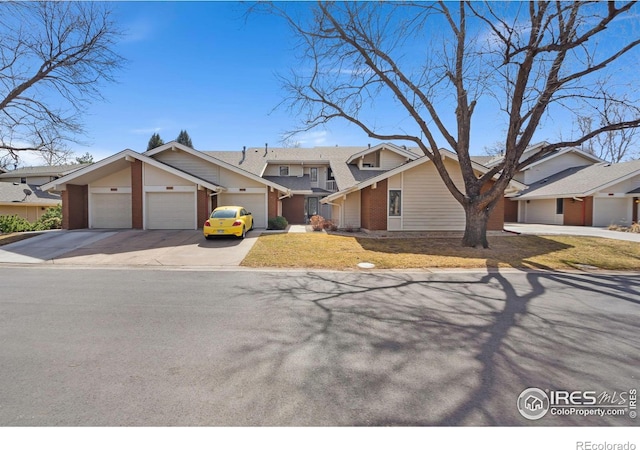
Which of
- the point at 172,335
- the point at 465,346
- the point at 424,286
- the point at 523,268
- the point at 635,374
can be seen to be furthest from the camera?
the point at 523,268

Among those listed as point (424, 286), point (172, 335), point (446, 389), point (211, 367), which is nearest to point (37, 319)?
point (172, 335)

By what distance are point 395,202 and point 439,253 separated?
6.63 m

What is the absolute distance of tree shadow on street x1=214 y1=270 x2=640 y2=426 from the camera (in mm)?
2777

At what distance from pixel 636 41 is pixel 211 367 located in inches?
600

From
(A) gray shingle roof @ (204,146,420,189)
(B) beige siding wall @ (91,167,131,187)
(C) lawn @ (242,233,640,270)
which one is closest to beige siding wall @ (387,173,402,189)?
(C) lawn @ (242,233,640,270)

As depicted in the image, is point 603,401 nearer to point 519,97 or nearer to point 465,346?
point 465,346

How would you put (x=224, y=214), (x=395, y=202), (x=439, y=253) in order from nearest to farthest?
(x=439, y=253)
(x=224, y=214)
(x=395, y=202)

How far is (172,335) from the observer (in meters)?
4.41

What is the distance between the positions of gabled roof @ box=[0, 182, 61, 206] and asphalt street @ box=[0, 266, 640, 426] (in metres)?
27.5

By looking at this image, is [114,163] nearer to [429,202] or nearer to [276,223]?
[276,223]

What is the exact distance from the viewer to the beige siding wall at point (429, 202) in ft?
59.0


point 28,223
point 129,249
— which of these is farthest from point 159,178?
point 28,223

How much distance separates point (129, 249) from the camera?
12633mm

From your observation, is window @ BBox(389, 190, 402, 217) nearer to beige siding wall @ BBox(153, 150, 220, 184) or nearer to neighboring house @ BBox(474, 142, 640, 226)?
beige siding wall @ BBox(153, 150, 220, 184)
